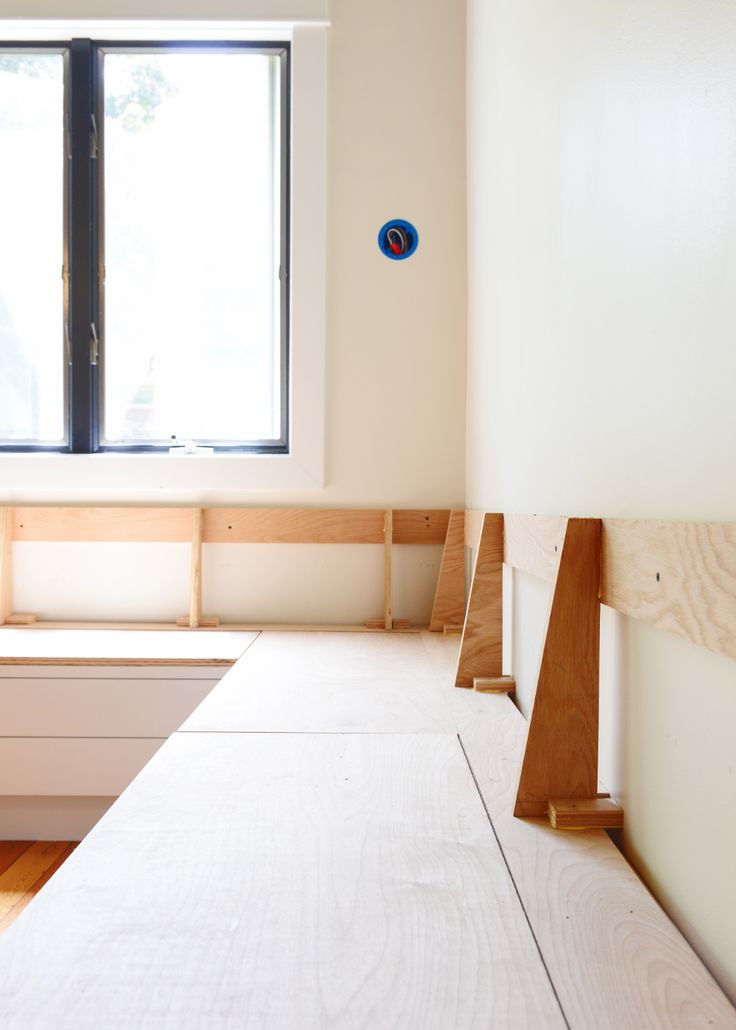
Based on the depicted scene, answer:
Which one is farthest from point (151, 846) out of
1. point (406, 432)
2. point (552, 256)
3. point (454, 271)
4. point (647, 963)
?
point (454, 271)

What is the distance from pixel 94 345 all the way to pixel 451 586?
1.48 metres

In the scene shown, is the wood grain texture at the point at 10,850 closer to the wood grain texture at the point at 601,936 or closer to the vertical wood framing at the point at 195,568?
the vertical wood framing at the point at 195,568

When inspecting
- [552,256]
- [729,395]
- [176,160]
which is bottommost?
[729,395]

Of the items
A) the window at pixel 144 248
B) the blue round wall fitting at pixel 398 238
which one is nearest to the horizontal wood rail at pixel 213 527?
the window at pixel 144 248

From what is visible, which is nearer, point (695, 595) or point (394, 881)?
point (695, 595)

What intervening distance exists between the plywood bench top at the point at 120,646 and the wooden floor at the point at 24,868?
1.78ft

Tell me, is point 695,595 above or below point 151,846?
above

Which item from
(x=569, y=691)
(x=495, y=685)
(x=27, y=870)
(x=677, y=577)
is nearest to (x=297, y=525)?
(x=495, y=685)

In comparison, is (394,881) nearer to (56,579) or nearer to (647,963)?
(647,963)

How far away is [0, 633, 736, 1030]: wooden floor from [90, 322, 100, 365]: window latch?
74.2 inches

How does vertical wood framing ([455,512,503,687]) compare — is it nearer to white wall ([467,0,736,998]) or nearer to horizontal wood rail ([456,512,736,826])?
white wall ([467,0,736,998])

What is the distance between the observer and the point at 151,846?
3.62ft

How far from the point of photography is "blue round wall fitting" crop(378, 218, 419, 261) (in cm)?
292

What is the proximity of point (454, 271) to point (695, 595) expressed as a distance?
225 cm
